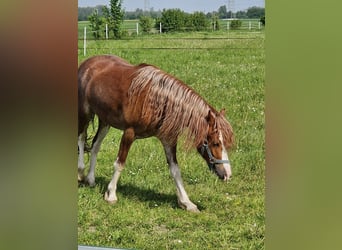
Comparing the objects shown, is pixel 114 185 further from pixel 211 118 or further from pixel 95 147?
pixel 211 118

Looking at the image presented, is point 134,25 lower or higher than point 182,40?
higher

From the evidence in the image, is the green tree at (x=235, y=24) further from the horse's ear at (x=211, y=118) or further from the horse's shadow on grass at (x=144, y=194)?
the horse's shadow on grass at (x=144, y=194)

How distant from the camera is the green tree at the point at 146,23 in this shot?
4234mm

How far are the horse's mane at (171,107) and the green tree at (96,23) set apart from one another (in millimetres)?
413

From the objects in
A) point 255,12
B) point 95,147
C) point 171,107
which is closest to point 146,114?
point 171,107

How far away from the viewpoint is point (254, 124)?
389 cm

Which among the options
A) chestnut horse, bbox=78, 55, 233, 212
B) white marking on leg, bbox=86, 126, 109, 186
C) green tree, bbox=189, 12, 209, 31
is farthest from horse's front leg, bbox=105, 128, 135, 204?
green tree, bbox=189, 12, 209, 31

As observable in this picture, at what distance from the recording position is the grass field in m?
3.91

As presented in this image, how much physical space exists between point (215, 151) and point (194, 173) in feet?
0.69

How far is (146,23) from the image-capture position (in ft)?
14.0

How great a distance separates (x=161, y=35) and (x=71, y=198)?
1.35 m

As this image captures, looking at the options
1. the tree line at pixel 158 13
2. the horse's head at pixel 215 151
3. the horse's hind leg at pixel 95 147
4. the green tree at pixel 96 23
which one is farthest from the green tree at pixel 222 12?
the horse's hind leg at pixel 95 147

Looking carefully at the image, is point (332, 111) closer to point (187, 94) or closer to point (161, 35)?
point (187, 94)

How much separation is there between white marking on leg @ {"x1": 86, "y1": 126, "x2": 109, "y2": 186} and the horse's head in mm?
743
